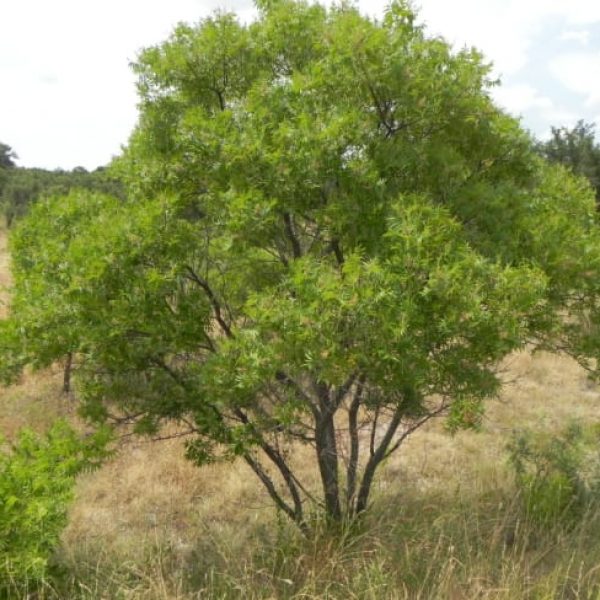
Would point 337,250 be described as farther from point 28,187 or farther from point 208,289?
point 28,187

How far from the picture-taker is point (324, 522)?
569 centimetres

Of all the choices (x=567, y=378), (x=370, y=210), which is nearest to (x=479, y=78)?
(x=370, y=210)

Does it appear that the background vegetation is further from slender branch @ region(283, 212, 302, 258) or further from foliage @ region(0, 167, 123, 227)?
foliage @ region(0, 167, 123, 227)

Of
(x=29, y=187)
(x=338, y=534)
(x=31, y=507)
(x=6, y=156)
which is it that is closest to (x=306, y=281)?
(x=31, y=507)

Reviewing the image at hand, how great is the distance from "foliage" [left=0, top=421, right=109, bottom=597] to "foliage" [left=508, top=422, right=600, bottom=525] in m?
4.63

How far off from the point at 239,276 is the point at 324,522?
8.02 ft

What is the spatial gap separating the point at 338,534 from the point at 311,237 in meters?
2.67

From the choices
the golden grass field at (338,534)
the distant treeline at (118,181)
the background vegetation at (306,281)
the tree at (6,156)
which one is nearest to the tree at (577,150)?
the distant treeline at (118,181)

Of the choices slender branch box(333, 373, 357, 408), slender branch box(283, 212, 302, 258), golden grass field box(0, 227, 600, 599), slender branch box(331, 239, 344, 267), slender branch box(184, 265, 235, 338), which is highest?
slender branch box(283, 212, 302, 258)

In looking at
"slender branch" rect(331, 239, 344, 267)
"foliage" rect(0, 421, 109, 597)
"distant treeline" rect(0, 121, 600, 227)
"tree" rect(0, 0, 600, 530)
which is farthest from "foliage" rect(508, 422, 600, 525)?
"distant treeline" rect(0, 121, 600, 227)

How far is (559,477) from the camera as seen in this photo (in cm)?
674

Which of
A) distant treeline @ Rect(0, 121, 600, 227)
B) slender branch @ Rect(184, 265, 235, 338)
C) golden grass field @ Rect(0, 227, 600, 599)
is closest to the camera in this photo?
golden grass field @ Rect(0, 227, 600, 599)

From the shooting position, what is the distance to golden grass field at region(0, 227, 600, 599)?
4559 millimetres

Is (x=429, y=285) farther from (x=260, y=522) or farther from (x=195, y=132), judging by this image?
(x=260, y=522)
